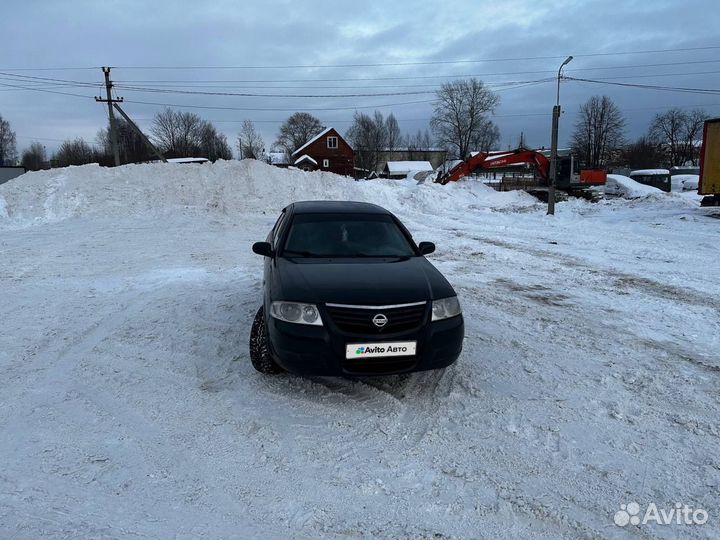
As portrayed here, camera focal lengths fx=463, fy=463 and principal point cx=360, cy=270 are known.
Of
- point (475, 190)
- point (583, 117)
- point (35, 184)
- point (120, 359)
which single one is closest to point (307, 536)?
point (120, 359)

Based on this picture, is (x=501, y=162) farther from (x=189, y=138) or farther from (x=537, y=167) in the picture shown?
(x=189, y=138)

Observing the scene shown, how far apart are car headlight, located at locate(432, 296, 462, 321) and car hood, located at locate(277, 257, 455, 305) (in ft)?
0.17

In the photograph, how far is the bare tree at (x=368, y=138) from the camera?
269ft

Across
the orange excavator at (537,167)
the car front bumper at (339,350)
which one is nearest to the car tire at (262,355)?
the car front bumper at (339,350)

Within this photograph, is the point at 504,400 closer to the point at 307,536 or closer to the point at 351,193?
the point at 307,536

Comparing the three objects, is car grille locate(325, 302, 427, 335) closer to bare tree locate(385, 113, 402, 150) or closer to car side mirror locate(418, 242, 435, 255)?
car side mirror locate(418, 242, 435, 255)

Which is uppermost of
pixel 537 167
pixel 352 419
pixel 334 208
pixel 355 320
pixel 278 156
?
pixel 278 156

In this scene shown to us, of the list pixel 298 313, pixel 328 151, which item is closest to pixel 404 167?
pixel 328 151

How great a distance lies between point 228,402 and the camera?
3.84 m

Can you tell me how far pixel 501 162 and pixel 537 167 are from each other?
1917 mm

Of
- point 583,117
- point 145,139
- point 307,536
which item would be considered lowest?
point 307,536

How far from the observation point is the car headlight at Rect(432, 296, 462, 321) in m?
3.80

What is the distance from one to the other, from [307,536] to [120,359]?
3.12 metres

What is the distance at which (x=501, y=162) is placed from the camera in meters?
24.9
